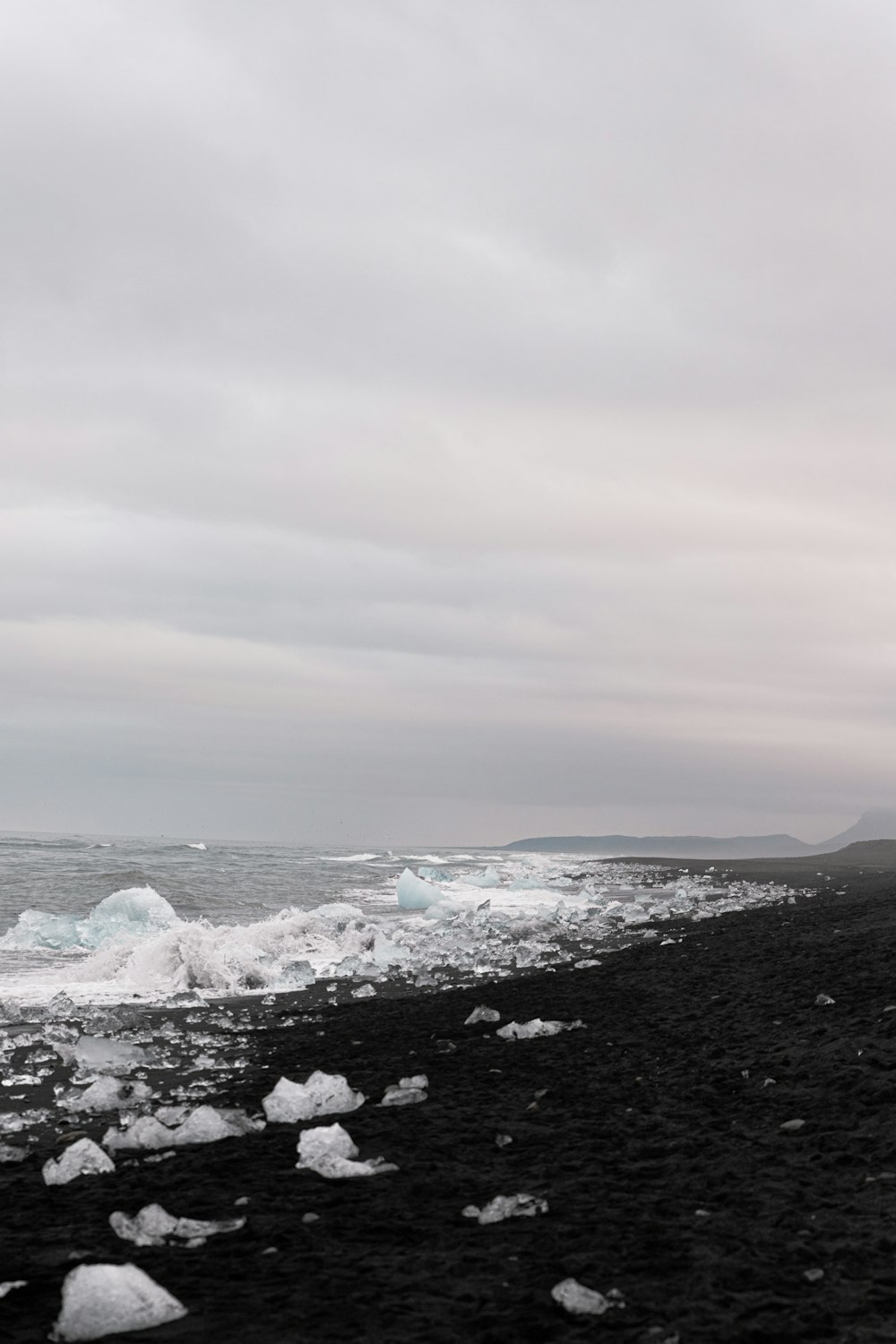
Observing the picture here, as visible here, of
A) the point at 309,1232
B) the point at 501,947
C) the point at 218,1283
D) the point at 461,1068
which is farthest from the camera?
the point at 501,947

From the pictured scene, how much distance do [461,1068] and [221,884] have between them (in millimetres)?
27099

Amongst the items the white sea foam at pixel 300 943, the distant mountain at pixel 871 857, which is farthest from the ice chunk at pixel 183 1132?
the distant mountain at pixel 871 857

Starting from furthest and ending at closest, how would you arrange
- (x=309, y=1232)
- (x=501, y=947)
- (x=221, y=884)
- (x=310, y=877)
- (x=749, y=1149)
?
(x=310, y=877) → (x=221, y=884) → (x=501, y=947) → (x=749, y=1149) → (x=309, y=1232)

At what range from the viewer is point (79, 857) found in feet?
152

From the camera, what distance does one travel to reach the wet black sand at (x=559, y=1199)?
2.78 m

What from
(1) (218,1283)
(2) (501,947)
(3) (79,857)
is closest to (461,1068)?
(1) (218,1283)

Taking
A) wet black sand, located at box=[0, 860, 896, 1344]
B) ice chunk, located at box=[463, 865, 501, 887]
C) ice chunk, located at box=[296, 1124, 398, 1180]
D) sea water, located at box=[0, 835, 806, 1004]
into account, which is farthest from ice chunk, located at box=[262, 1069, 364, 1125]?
ice chunk, located at box=[463, 865, 501, 887]

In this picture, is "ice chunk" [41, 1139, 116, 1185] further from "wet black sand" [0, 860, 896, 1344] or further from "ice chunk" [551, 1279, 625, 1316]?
"ice chunk" [551, 1279, 625, 1316]

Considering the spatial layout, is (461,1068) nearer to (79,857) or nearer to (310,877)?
(310,877)

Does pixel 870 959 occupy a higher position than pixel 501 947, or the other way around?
pixel 870 959

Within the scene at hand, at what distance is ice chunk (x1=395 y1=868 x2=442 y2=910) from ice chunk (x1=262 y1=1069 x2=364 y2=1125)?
21799mm

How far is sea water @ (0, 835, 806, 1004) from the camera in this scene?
12070mm

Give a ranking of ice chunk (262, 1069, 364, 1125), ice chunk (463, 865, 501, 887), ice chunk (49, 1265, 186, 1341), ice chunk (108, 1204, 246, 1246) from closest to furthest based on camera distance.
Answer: ice chunk (49, 1265, 186, 1341) < ice chunk (108, 1204, 246, 1246) < ice chunk (262, 1069, 364, 1125) < ice chunk (463, 865, 501, 887)

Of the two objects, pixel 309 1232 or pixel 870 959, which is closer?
pixel 309 1232
